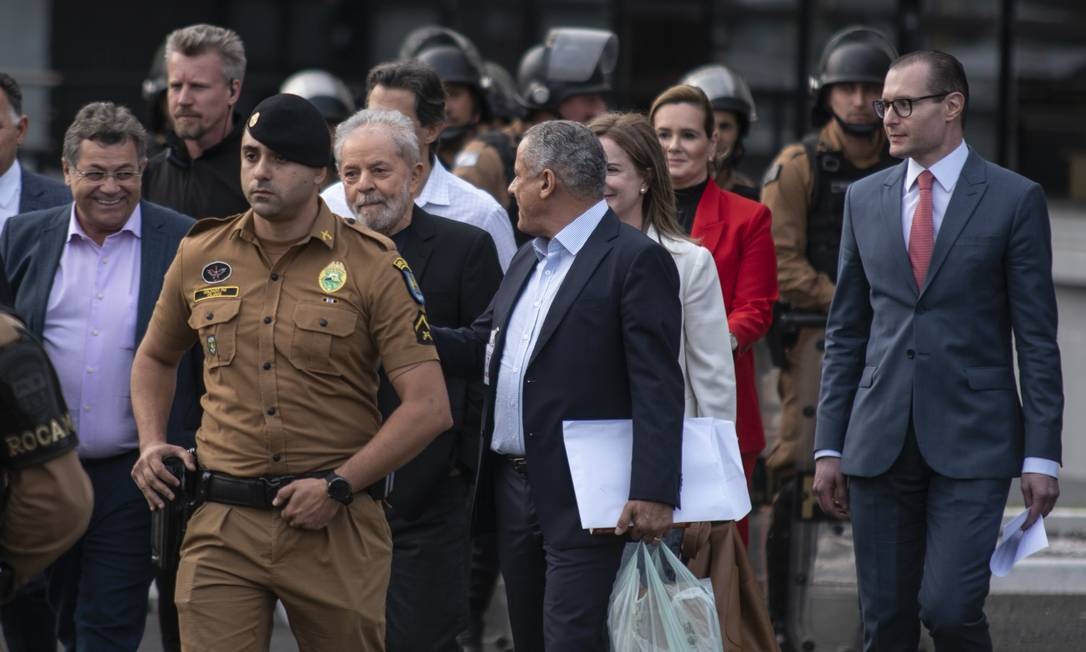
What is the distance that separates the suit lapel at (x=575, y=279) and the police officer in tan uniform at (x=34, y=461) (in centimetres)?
164

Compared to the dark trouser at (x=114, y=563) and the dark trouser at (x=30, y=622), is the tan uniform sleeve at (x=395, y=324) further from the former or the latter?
the dark trouser at (x=30, y=622)

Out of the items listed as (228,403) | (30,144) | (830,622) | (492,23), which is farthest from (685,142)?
(30,144)

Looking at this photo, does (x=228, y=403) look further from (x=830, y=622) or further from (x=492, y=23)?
(x=492, y=23)

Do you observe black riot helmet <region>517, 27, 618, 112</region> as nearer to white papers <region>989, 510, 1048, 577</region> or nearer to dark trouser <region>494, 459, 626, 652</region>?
dark trouser <region>494, 459, 626, 652</region>

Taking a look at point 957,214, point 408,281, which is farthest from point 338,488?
point 957,214

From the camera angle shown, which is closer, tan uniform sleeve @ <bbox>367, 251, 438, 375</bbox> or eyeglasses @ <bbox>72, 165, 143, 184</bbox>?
tan uniform sleeve @ <bbox>367, 251, 438, 375</bbox>

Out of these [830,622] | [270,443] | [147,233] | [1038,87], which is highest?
[1038,87]

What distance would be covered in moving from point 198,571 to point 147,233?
1.54 m

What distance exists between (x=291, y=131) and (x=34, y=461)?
1457mm

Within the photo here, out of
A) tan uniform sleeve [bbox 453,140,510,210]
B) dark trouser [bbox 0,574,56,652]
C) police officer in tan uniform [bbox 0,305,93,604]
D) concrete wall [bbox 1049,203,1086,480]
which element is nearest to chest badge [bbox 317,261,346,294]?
police officer in tan uniform [bbox 0,305,93,604]

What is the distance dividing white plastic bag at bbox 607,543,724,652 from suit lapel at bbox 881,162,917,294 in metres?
1.13

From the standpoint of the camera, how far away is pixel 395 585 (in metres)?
6.01

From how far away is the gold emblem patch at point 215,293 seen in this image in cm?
491

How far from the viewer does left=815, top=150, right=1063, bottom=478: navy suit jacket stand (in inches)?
214
